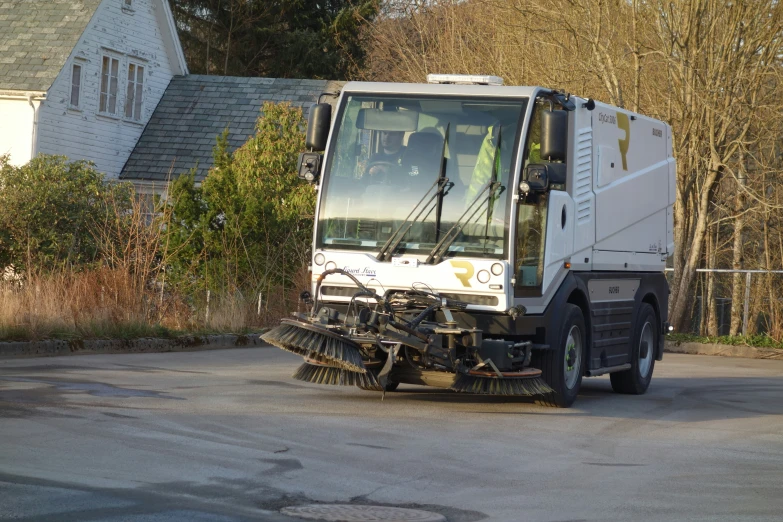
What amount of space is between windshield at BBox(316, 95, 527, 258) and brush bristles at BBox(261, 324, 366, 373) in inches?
50.7

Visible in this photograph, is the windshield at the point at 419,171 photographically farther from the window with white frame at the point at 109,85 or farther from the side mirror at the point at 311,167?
the window with white frame at the point at 109,85

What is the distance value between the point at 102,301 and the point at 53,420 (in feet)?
26.4

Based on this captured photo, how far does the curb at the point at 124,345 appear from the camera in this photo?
48.9 feet

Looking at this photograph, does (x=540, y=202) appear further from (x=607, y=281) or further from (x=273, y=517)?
(x=273, y=517)

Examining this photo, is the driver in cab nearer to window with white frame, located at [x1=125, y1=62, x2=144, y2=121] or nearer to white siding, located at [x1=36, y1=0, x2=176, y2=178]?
white siding, located at [x1=36, y1=0, x2=176, y2=178]

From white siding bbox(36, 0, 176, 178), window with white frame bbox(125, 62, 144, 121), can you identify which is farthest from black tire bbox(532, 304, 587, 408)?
window with white frame bbox(125, 62, 144, 121)

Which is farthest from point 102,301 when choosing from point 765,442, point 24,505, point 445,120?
point 24,505

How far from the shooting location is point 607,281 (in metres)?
13.7

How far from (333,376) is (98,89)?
22.4 metres

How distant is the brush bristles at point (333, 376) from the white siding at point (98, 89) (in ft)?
66.3

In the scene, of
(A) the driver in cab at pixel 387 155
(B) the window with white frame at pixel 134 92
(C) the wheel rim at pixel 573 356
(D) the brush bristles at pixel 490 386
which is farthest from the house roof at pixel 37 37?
(D) the brush bristles at pixel 490 386

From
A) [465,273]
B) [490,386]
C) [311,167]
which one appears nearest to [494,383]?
[490,386]

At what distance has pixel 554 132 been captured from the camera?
11672mm

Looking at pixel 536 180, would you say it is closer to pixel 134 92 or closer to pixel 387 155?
pixel 387 155
